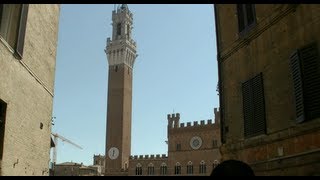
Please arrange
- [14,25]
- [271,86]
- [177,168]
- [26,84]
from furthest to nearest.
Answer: [177,168] → [26,84] → [14,25] → [271,86]

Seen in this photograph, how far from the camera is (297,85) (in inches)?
277

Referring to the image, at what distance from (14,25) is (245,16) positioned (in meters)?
4.91

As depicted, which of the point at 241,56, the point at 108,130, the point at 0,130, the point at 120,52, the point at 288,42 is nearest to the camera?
the point at 288,42

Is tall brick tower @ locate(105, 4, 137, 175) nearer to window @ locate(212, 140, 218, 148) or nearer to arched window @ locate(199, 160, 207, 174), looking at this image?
arched window @ locate(199, 160, 207, 174)

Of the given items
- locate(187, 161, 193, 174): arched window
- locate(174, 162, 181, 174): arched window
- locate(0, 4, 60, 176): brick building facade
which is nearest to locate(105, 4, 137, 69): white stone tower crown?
locate(174, 162, 181, 174): arched window

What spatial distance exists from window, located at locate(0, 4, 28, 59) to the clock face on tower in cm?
6285

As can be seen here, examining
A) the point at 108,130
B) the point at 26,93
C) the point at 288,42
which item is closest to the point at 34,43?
the point at 26,93

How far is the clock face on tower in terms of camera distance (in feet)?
233

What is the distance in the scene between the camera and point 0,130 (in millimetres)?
8688

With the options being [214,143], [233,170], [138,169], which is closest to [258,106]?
[233,170]

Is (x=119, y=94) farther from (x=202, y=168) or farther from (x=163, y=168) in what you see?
(x=202, y=168)

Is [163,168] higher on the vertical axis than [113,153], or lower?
lower

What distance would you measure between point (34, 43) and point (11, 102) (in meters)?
2.16

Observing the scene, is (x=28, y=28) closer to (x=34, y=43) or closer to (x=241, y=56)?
(x=34, y=43)
